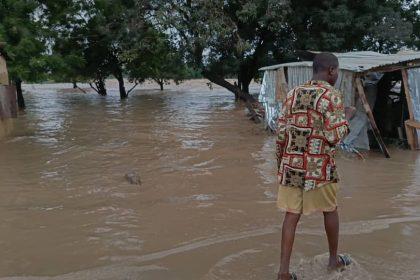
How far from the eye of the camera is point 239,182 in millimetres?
7305

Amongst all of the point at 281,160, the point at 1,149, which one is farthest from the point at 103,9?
the point at 281,160

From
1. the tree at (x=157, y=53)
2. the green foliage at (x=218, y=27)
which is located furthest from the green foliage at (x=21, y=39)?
the tree at (x=157, y=53)

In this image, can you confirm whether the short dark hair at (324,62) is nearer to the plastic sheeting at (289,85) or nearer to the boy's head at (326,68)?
the boy's head at (326,68)

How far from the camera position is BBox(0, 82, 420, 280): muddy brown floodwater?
4.18 m

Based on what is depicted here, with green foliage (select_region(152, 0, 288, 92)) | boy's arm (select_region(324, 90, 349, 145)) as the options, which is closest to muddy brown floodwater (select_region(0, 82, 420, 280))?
boy's arm (select_region(324, 90, 349, 145))

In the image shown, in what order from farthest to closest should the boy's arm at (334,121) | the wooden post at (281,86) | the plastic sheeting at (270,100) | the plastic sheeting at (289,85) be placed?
the plastic sheeting at (270,100) < the wooden post at (281,86) < the plastic sheeting at (289,85) < the boy's arm at (334,121)

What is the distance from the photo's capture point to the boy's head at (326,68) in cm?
348

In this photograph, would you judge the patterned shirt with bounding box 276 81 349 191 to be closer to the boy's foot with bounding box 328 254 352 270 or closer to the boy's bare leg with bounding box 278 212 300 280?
→ the boy's bare leg with bounding box 278 212 300 280

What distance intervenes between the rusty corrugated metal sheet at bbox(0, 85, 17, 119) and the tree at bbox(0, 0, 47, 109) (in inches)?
65.1

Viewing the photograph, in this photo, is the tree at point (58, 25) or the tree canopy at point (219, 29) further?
the tree canopy at point (219, 29)

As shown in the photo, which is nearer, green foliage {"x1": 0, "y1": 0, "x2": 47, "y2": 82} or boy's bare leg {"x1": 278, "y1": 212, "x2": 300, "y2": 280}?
boy's bare leg {"x1": 278, "y1": 212, "x2": 300, "y2": 280}

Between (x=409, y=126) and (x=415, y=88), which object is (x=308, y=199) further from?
(x=415, y=88)

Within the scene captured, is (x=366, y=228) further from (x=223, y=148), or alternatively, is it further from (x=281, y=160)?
(x=223, y=148)

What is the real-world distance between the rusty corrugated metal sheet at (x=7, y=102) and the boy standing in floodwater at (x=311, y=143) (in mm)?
8467
